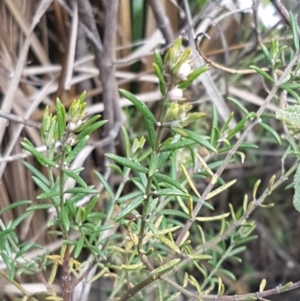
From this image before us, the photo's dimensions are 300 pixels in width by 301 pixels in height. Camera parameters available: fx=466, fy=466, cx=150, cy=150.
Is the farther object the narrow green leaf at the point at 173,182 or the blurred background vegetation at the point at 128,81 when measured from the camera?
the blurred background vegetation at the point at 128,81

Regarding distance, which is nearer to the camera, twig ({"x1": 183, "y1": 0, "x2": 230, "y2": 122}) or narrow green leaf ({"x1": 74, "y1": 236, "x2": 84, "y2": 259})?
narrow green leaf ({"x1": 74, "y1": 236, "x2": 84, "y2": 259})

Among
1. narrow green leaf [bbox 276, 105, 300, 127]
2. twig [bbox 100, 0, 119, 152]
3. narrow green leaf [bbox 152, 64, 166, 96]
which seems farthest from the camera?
twig [bbox 100, 0, 119, 152]

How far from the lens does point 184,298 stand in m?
0.67

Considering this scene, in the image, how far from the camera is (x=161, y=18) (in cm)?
58

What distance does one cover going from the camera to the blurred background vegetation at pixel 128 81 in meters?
0.57

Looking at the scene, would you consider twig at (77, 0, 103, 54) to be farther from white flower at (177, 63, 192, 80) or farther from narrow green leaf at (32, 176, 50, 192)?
white flower at (177, 63, 192, 80)

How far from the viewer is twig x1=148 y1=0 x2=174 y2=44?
→ 574mm

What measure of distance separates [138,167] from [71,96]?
0.38 m

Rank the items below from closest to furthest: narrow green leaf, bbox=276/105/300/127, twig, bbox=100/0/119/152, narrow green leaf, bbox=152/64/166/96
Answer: narrow green leaf, bbox=152/64/166/96 < narrow green leaf, bbox=276/105/300/127 < twig, bbox=100/0/119/152

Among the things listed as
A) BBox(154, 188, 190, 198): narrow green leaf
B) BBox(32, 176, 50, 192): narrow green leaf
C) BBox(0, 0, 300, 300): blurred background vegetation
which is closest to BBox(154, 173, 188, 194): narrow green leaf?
BBox(154, 188, 190, 198): narrow green leaf

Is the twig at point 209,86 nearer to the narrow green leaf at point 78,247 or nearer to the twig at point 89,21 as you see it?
the twig at point 89,21

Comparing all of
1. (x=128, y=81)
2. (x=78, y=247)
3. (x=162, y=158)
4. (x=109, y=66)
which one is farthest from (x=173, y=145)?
(x=128, y=81)

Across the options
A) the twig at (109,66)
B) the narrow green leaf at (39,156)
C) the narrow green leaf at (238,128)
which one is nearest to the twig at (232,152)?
the narrow green leaf at (238,128)

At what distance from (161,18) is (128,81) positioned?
12cm
